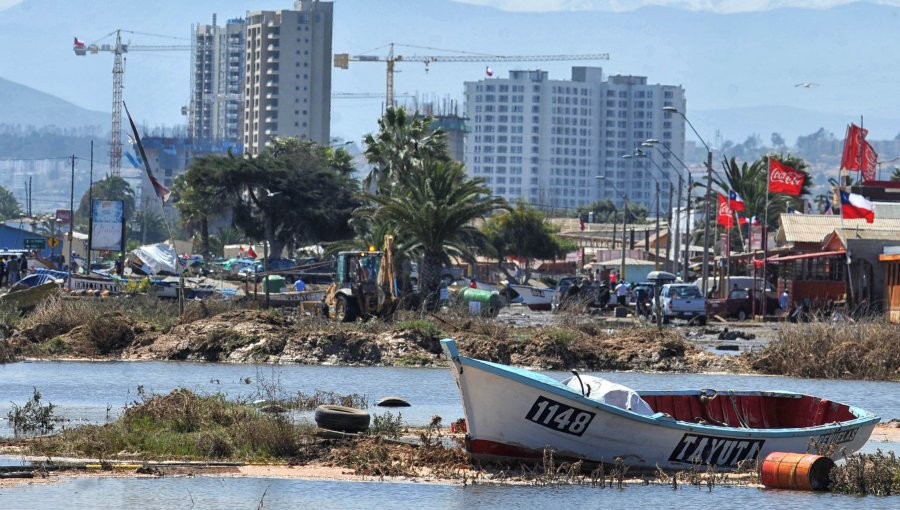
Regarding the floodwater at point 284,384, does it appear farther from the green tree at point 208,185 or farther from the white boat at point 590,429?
the green tree at point 208,185

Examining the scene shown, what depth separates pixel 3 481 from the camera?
1797 centimetres

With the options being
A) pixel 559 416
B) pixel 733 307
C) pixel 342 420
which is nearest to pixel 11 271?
pixel 733 307

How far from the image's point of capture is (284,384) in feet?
105

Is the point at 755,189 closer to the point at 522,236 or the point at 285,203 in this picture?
the point at 522,236

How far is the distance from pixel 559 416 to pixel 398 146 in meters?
65.0

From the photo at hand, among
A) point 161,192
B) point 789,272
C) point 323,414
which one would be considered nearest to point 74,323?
point 161,192

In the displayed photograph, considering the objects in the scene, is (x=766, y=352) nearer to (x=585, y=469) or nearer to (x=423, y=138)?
(x=585, y=469)

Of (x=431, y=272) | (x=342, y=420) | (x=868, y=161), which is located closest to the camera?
(x=342, y=420)

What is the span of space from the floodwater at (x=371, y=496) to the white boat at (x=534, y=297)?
5265 cm

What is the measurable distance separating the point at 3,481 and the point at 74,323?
2312cm

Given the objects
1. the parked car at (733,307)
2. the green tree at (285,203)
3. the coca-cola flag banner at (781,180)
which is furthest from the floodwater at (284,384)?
the green tree at (285,203)

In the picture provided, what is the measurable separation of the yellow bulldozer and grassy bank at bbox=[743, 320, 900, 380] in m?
15.8

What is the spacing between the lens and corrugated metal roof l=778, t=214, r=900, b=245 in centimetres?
6806

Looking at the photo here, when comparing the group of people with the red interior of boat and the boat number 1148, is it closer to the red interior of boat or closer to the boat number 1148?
the red interior of boat
